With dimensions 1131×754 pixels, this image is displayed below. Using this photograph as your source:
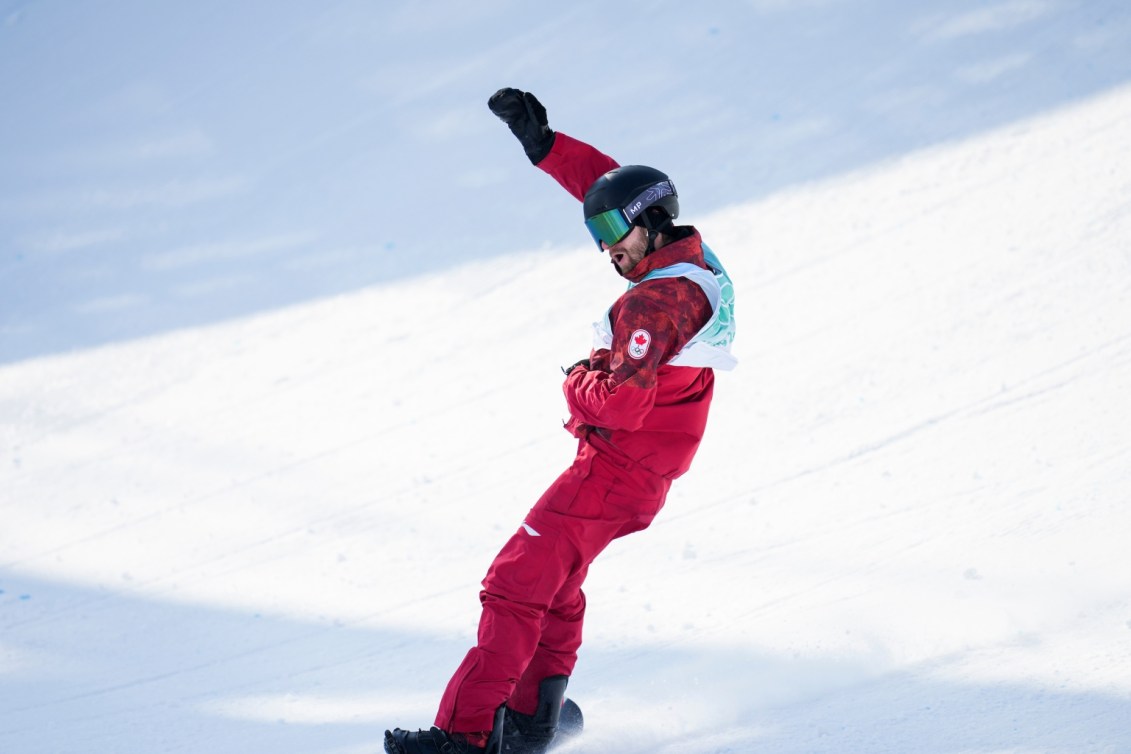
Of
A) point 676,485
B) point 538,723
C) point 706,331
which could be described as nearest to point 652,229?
point 706,331

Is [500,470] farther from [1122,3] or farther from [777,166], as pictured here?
[1122,3]

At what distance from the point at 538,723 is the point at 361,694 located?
734 millimetres

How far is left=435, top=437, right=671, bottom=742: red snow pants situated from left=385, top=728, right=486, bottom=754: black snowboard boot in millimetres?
20

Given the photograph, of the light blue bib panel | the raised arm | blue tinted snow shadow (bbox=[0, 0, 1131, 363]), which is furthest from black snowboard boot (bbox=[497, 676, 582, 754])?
blue tinted snow shadow (bbox=[0, 0, 1131, 363])

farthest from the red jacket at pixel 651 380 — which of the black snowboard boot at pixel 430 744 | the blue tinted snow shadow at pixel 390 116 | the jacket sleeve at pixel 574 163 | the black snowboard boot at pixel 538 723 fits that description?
the blue tinted snow shadow at pixel 390 116

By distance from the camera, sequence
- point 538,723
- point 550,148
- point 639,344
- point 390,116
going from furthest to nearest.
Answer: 1. point 390,116
2. point 550,148
3. point 538,723
4. point 639,344

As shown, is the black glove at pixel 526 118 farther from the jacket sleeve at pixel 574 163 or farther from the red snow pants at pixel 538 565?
the red snow pants at pixel 538 565

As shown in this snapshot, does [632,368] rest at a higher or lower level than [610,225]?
lower

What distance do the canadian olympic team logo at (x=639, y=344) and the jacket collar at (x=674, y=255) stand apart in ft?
0.65

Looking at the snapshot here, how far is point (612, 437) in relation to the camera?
2.18 metres

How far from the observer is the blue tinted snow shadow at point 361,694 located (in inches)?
89.3

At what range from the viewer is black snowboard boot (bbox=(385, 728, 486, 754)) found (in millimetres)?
2107

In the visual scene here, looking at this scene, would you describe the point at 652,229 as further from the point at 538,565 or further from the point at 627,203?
→ the point at 538,565

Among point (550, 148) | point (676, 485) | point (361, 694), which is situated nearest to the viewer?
point (550, 148)
